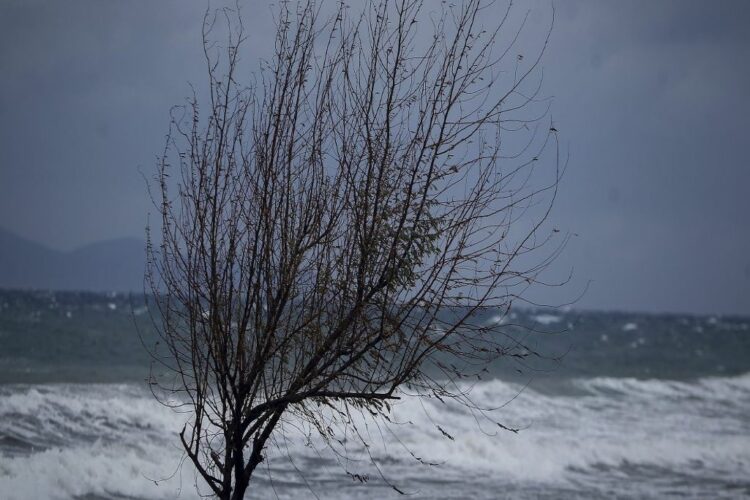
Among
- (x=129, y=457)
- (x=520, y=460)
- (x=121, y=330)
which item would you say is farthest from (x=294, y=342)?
(x=121, y=330)

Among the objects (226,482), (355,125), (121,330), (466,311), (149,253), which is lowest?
(226,482)

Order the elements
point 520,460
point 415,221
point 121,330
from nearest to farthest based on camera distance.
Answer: point 415,221 → point 520,460 → point 121,330

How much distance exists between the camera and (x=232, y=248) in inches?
205

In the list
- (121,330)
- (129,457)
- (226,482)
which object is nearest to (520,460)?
(129,457)

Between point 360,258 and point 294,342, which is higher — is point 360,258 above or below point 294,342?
above

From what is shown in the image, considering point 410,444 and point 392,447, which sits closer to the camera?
point 392,447

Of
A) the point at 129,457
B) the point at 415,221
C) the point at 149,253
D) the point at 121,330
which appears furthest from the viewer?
the point at 121,330

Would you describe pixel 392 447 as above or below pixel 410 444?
below

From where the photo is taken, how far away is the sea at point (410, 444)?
581 inches

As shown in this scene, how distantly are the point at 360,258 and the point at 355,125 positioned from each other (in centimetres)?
74

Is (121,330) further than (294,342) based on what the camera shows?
Yes

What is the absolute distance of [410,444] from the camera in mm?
21406

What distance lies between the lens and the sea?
581 inches

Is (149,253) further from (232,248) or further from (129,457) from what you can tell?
(129,457)
